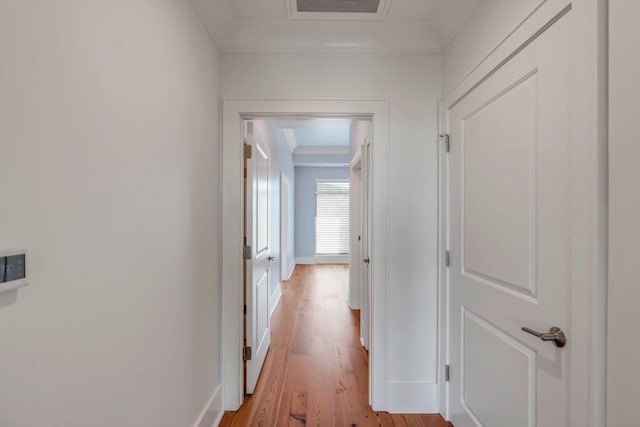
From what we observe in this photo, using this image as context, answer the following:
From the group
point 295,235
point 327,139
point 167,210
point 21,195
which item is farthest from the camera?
point 295,235

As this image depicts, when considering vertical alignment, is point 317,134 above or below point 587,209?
above

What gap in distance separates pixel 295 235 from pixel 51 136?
276 inches

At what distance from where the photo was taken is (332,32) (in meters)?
1.96

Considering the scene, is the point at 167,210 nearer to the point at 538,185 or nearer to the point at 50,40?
the point at 50,40

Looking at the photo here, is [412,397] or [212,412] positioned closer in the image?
[212,412]

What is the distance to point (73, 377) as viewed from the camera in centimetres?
81

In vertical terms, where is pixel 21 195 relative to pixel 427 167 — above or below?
below

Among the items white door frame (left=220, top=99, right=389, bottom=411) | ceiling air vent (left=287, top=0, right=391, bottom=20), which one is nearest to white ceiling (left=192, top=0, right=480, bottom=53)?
ceiling air vent (left=287, top=0, right=391, bottom=20)

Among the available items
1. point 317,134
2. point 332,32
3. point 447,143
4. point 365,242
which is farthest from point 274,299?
point 332,32

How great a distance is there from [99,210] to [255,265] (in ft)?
4.73

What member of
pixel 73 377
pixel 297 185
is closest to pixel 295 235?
pixel 297 185

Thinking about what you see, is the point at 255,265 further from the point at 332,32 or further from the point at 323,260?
the point at 323,260

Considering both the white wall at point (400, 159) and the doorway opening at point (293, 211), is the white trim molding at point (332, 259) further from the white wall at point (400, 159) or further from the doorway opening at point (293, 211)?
the white wall at point (400, 159)

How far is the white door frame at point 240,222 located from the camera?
1.98 metres
